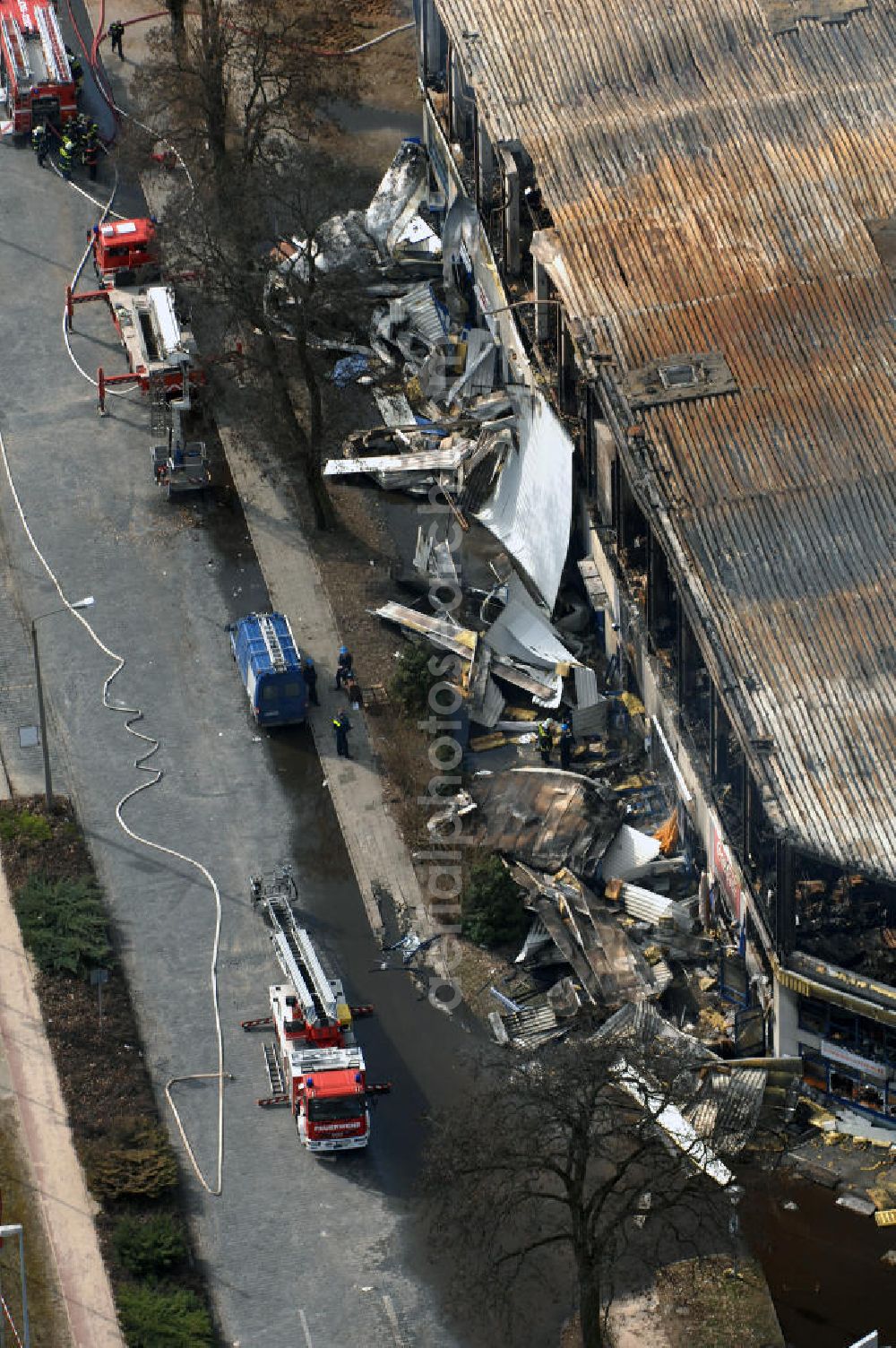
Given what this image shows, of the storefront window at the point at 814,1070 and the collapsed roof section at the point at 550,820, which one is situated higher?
the collapsed roof section at the point at 550,820

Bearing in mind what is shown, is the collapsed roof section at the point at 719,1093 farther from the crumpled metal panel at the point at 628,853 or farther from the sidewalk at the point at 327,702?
the sidewalk at the point at 327,702

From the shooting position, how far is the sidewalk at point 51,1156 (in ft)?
241

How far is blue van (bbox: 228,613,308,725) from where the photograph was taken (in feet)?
296

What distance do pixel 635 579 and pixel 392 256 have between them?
25.8 metres

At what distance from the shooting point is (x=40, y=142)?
382 feet

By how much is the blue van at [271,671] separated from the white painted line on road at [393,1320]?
22.2 m

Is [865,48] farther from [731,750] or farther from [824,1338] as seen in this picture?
[824,1338]

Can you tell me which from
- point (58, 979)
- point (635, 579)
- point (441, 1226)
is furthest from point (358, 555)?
point (441, 1226)

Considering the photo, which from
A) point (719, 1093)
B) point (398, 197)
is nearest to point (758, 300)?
point (398, 197)

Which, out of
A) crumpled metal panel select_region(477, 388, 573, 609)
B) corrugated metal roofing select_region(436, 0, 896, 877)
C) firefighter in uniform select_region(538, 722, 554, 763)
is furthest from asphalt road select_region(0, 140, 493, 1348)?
corrugated metal roofing select_region(436, 0, 896, 877)

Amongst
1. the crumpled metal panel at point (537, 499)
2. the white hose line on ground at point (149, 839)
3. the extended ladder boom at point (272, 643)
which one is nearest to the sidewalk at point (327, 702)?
the extended ladder boom at point (272, 643)

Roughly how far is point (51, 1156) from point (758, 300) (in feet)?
108

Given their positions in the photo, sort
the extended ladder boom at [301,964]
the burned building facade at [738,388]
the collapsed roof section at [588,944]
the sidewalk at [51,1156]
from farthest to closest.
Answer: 1. the collapsed roof section at [588,944]
2. the extended ladder boom at [301,964]
3. the burned building facade at [738,388]
4. the sidewalk at [51,1156]

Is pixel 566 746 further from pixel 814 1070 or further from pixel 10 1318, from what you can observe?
pixel 10 1318
